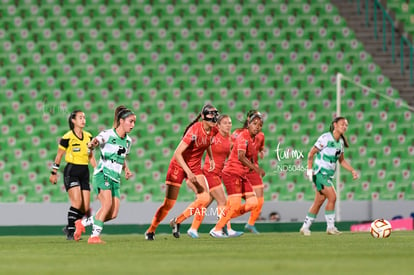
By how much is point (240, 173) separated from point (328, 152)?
1652mm

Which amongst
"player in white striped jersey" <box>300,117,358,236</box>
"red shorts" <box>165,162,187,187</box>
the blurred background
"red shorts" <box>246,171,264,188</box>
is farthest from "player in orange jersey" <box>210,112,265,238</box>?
the blurred background

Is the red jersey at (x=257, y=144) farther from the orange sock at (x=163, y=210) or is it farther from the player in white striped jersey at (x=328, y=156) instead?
the orange sock at (x=163, y=210)

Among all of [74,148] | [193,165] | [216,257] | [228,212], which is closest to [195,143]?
[193,165]

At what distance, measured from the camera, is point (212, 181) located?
19297 millimetres

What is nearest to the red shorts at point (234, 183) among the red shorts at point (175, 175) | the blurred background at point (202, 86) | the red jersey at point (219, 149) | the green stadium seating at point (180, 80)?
the red jersey at point (219, 149)

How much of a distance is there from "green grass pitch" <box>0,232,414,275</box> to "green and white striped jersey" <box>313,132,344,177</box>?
2.99 m

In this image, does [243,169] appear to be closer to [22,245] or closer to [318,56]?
[22,245]

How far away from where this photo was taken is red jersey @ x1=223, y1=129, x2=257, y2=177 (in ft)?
63.0

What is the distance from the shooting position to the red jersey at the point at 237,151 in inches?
756

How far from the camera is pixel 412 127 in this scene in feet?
90.4

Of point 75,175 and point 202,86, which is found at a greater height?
point 202,86

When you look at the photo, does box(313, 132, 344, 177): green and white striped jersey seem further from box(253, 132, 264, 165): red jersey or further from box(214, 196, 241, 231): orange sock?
box(214, 196, 241, 231): orange sock

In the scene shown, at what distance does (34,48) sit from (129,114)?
485 inches

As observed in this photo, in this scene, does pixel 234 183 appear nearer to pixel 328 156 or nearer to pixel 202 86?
pixel 328 156
